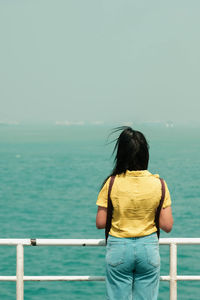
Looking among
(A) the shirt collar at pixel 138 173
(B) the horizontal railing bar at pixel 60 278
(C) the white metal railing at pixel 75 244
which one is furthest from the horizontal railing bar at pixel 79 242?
(A) the shirt collar at pixel 138 173

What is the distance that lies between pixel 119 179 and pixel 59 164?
253ft

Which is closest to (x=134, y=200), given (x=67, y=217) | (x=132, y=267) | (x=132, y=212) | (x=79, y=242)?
(x=132, y=212)

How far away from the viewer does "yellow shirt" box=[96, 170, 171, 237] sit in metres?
3.23

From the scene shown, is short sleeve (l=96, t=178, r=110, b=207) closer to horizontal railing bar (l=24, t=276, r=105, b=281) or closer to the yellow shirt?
the yellow shirt

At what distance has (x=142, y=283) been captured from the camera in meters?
3.33

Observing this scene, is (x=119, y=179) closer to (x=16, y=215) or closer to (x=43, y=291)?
(x=43, y=291)

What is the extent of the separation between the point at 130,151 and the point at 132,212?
1.21ft

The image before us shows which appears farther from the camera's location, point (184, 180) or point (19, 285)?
point (184, 180)

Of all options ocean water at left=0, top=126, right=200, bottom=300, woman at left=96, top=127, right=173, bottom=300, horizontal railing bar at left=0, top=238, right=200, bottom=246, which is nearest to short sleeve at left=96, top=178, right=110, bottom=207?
woman at left=96, top=127, right=173, bottom=300

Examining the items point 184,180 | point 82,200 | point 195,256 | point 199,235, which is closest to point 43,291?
point 195,256

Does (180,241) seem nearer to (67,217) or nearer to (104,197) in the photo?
(104,197)

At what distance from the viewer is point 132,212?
3244mm

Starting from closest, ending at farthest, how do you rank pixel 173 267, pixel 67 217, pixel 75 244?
pixel 75 244 < pixel 173 267 < pixel 67 217

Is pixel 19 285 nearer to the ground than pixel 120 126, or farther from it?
nearer to the ground
